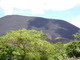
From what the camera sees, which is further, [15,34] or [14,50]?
[15,34]

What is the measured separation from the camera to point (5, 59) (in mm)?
11688

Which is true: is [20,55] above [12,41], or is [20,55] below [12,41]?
below

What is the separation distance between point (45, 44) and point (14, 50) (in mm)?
2811

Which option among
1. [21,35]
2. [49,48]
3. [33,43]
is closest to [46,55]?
[49,48]

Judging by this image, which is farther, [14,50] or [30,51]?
[30,51]

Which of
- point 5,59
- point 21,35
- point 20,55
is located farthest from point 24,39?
point 5,59

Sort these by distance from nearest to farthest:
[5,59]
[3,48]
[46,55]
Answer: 1. [5,59]
2. [3,48]
3. [46,55]

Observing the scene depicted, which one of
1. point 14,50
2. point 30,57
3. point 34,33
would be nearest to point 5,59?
point 14,50

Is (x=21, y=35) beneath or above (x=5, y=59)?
above

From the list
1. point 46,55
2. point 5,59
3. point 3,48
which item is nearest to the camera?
point 5,59

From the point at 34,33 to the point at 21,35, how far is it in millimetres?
1367

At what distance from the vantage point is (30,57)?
482 inches

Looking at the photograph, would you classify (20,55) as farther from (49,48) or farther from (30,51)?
(49,48)

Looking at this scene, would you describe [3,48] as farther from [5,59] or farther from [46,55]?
[46,55]
